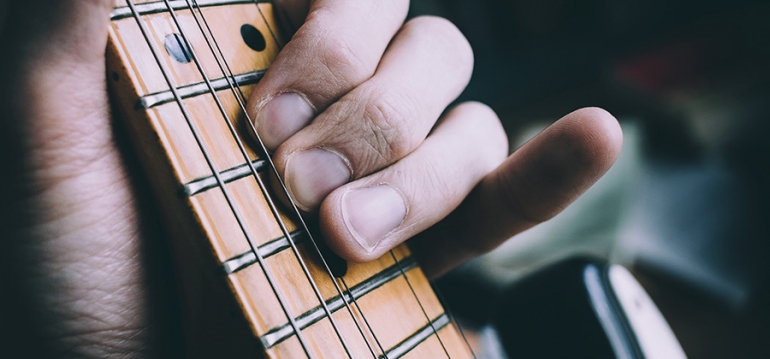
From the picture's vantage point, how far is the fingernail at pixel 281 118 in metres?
0.46

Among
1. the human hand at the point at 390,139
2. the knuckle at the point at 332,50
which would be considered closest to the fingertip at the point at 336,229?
the human hand at the point at 390,139

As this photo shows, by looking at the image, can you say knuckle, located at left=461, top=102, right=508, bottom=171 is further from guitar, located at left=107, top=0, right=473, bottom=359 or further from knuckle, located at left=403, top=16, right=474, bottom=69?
guitar, located at left=107, top=0, right=473, bottom=359

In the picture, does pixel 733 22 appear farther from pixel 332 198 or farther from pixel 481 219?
pixel 332 198

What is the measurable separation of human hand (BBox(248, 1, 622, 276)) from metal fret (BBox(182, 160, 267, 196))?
18 millimetres

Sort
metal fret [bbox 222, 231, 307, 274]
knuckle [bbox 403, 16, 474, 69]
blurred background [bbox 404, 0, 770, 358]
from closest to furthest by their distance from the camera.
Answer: metal fret [bbox 222, 231, 307, 274] → knuckle [bbox 403, 16, 474, 69] → blurred background [bbox 404, 0, 770, 358]

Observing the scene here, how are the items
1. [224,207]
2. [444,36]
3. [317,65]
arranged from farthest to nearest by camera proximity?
[444,36] < [317,65] < [224,207]

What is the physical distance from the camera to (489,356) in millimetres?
761

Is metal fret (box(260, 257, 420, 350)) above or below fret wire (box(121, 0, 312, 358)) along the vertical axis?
below

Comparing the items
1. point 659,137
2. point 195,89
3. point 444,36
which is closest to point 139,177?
point 195,89

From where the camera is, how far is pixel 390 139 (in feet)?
1.76

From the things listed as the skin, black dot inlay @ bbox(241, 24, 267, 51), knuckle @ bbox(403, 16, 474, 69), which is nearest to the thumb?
the skin

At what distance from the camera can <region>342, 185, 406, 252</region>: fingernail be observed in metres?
0.48

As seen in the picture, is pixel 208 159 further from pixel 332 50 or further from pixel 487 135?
pixel 487 135

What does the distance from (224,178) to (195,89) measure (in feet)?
0.27
